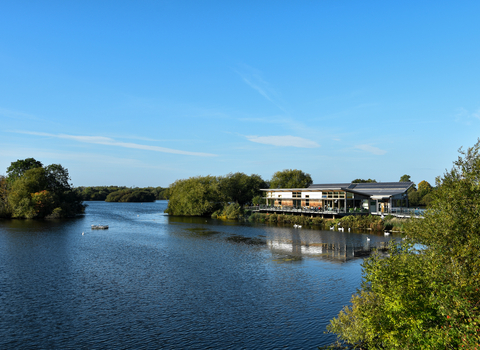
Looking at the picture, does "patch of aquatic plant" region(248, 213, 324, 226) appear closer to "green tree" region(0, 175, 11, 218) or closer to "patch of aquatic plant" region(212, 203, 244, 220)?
"patch of aquatic plant" region(212, 203, 244, 220)

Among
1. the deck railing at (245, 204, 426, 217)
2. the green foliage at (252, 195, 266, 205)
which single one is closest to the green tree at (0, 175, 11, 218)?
the green foliage at (252, 195, 266, 205)

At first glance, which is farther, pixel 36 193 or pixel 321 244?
pixel 36 193

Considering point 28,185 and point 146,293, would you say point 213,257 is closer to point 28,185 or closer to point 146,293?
point 146,293

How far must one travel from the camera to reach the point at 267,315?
1953 centimetres

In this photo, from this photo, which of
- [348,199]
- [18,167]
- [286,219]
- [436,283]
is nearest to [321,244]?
[286,219]

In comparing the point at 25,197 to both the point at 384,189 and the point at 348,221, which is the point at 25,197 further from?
the point at 384,189

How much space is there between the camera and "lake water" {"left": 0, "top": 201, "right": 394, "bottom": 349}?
1672 centimetres

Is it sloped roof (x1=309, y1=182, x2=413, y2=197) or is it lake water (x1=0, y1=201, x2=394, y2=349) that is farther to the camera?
sloped roof (x1=309, y1=182, x2=413, y2=197)

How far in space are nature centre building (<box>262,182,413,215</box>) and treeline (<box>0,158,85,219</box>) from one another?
5538 cm

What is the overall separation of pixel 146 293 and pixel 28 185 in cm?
7418

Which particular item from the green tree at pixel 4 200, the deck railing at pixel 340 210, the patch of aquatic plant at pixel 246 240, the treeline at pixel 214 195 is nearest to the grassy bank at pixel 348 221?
the deck railing at pixel 340 210

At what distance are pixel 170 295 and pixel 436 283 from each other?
1707 centimetres

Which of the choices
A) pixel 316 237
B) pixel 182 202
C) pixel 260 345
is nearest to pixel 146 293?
pixel 260 345

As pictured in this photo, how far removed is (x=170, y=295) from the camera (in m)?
23.1
